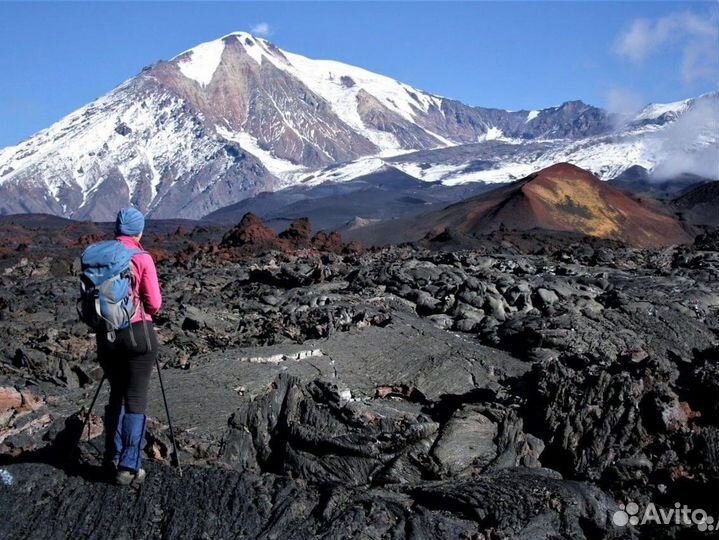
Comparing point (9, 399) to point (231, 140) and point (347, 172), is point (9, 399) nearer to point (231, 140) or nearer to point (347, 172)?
point (347, 172)

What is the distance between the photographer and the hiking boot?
4090mm

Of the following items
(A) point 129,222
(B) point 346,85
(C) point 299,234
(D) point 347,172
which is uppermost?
(B) point 346,85

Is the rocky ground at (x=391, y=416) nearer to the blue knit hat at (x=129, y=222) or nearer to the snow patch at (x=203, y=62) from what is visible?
the blue knit hat at (x=129, y=222)

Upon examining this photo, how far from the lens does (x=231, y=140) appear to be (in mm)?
142625

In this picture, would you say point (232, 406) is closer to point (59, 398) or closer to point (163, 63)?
point (59, 398)

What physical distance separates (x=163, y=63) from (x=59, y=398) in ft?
511

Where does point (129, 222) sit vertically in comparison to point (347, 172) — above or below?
below

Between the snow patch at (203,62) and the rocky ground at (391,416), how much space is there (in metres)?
150

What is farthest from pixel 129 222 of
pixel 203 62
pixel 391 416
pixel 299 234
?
pixel 203 62

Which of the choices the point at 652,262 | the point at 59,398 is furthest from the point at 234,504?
the point at 652,262

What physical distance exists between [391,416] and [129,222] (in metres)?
2.42

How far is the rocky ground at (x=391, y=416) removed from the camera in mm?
3949

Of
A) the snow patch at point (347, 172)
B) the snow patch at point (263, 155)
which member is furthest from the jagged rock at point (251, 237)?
the snow patch at point (263, 155)

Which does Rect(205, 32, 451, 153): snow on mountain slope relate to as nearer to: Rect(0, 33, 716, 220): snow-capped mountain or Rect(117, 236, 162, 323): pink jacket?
Rect(0, 33, 716, 220): snow-capped mountain
